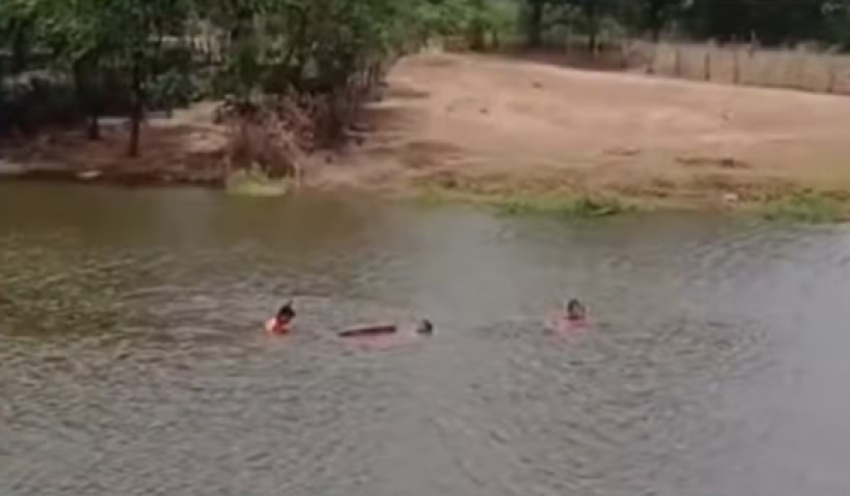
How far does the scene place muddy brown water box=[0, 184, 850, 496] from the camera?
609 inches

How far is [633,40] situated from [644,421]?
4694 centimetres

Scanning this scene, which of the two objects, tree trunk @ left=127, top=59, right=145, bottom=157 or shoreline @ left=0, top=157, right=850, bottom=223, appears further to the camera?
tree trunk @ left=127, top=59, right=145, bottom=157

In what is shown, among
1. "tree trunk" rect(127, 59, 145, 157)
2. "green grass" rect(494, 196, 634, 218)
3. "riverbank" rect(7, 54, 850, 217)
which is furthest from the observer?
"tree trunk" rect(127, 59, 145, 157)

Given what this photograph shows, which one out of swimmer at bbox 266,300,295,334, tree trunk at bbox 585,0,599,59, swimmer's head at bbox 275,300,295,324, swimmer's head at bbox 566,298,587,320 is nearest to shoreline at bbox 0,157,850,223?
swimmer's head at bbox 566,298,587,320

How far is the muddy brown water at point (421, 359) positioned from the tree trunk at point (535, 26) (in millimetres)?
35410

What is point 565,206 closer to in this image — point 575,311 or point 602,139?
point 602,139

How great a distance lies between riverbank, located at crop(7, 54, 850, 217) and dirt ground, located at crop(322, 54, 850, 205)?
4 centimetres

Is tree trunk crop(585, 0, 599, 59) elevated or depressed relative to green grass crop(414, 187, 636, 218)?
elevated

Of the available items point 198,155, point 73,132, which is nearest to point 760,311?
point 198,155

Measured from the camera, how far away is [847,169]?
1339 inches

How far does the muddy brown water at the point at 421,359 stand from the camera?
15.5 meters

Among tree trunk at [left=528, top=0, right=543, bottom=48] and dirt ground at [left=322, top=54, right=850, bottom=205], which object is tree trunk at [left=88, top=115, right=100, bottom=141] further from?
tree trunk at [left=528, top=0, right=543, bottom=48]

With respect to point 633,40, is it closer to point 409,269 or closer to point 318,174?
point 318,174

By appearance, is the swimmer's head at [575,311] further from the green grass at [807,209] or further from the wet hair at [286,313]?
the green grass at [807,209]
